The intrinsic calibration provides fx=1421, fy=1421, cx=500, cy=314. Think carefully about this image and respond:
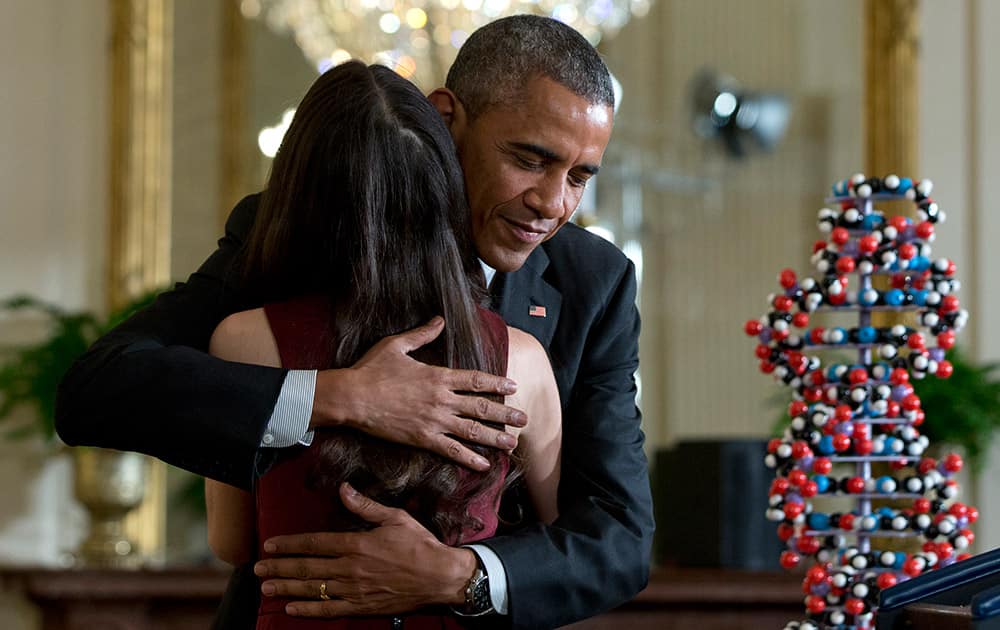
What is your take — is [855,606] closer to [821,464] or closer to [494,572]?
[821,464]

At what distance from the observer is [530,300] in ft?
7.57

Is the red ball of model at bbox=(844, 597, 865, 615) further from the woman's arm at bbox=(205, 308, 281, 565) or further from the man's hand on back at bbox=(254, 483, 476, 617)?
the woman's arm at bbox=(205, 308, 281, 565)

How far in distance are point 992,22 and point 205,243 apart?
9.68 feet

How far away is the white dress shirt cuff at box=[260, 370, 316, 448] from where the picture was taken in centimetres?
176

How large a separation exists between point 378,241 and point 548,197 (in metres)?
0.44

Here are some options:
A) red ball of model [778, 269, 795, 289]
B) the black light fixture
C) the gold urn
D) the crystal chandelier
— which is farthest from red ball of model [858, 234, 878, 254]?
the gold urn

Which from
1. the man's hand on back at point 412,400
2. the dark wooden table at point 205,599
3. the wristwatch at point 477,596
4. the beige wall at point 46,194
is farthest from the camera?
the beige wall at point 46,194

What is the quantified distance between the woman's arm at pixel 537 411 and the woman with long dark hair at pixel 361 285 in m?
0.02

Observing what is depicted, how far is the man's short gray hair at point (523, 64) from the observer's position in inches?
85.2

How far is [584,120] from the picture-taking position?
2.11 m

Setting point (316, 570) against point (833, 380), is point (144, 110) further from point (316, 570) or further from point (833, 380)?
Answer: point (316, 570)

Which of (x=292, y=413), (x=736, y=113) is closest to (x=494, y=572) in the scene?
(x=292, y=413)

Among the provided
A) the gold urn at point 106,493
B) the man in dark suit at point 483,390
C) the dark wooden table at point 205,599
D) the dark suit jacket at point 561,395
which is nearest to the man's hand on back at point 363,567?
the man in dark suit at point 483,390

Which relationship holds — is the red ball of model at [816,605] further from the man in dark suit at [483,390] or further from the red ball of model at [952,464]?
the man in dark suit at [483,390]
